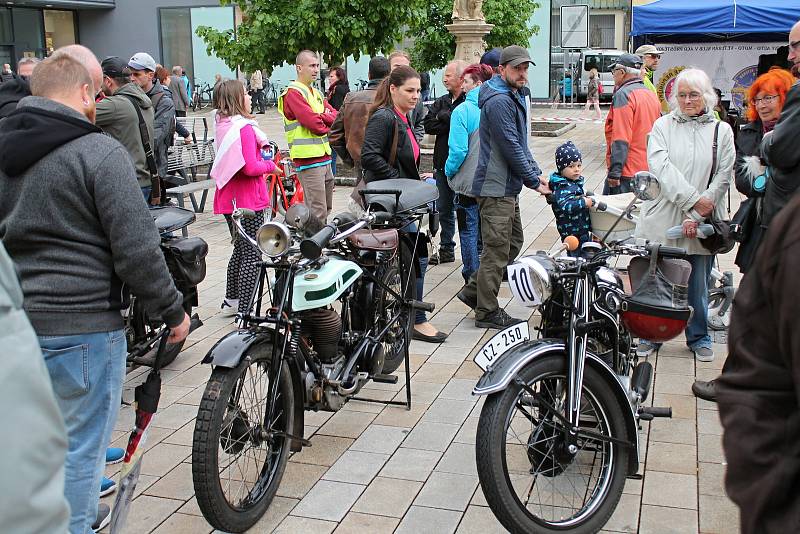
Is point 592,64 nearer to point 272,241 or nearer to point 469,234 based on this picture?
point 469,234

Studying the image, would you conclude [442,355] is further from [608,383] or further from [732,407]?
[732,407]

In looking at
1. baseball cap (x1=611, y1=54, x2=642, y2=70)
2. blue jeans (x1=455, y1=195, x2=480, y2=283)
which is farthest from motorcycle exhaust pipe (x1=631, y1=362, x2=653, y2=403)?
baseball cap (x1=611, y1=54, x2=642, y2=70)

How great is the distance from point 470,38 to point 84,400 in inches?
583

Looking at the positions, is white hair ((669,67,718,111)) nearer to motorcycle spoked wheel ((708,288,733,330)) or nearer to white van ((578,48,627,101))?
motorcycle spoked wheel ((708,288,733,330))

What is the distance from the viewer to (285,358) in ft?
13.0

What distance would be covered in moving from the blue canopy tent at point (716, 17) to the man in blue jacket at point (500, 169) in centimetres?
792

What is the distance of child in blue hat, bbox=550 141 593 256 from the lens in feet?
19.5

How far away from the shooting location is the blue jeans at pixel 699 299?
5855 mm

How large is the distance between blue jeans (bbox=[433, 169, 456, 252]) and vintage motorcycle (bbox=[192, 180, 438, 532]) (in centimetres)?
344

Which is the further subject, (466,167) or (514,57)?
(466,167)

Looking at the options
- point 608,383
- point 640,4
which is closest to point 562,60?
point 640,4

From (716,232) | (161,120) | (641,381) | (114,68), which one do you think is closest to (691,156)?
(716,232)

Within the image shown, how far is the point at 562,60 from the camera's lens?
36.2 meters

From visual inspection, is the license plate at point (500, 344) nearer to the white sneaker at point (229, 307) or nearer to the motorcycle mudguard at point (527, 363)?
the motorcycle mudguard at point (527, 363)
